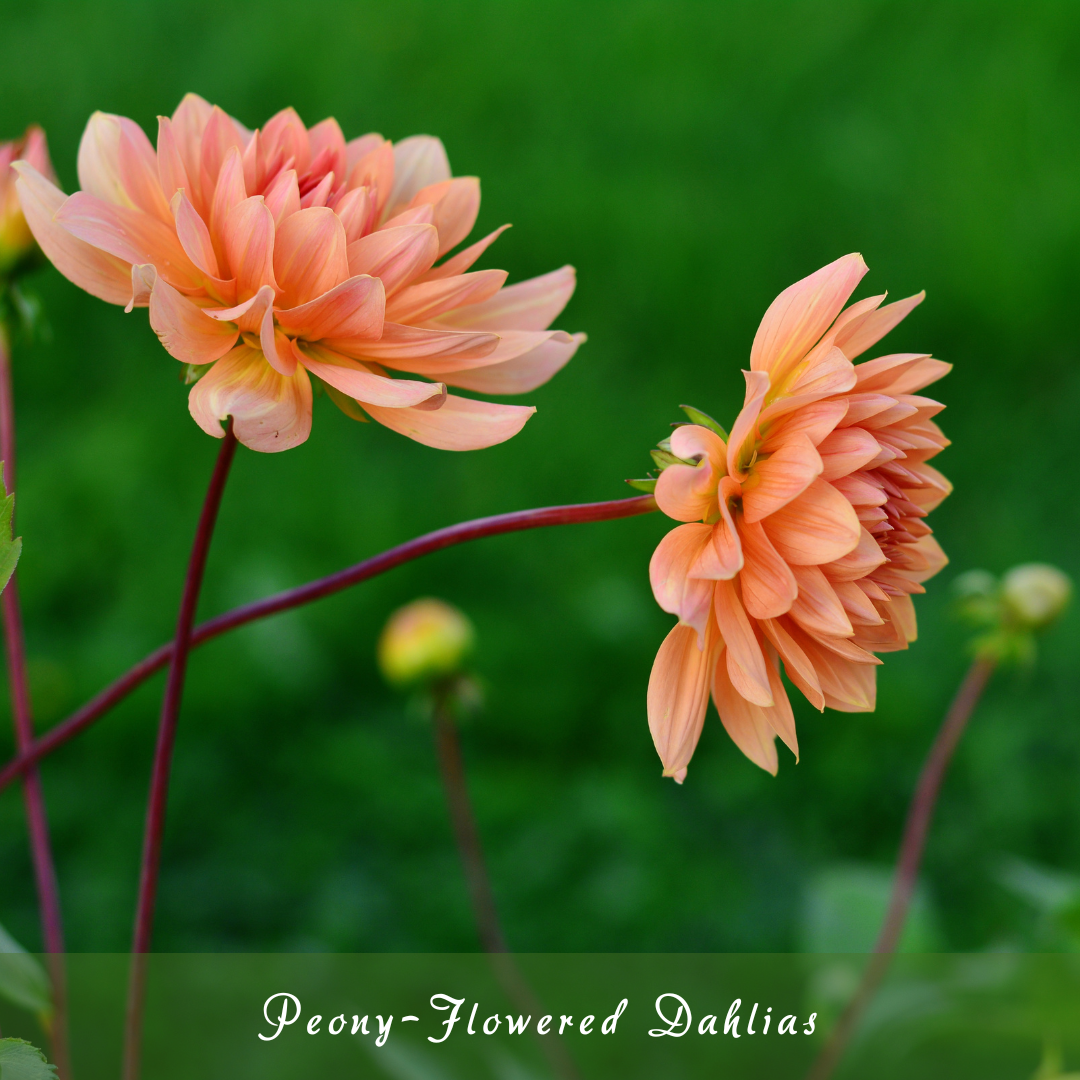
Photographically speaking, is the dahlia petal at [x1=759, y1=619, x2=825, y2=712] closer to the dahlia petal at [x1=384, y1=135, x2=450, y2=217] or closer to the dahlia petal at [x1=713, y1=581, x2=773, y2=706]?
the dahlia petal at [x1=713, y1=581, x2=773, y2=706]

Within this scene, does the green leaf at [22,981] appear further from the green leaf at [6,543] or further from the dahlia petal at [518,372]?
the dahlia petal at [518,372]

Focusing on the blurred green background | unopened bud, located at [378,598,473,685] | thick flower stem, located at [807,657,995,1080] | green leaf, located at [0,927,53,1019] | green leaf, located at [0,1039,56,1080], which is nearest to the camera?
green leaf, located at [0,1039,56,1080]

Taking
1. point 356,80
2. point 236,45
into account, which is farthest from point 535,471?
point 236,45

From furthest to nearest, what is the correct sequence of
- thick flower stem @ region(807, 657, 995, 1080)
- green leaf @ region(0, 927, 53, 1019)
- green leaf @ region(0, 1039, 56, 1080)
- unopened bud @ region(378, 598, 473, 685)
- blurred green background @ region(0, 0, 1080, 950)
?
1. blurred green background @ region(0, 0, 1080, 950)
2. unopened bud @ region(378, 598, 473, 685)
3. thick flower stem @ region(807, 657, 995, 1080)
4. green leaf @ region(0, 927, 53, 1019)
5. green leaf @ region(0, 1039, 56, 1080)

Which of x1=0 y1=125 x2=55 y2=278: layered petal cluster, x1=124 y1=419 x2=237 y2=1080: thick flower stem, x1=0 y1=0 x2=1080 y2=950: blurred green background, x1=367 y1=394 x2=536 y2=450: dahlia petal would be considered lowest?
x1=124 y1=419 x2=237 y2=1080: thick flower stem

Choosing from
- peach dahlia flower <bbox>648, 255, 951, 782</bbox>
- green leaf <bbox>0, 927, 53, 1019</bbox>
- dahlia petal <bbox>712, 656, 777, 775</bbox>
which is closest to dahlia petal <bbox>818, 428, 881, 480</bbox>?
peach dahlia flower <bbox>648, 255, 951, 782</bbox>

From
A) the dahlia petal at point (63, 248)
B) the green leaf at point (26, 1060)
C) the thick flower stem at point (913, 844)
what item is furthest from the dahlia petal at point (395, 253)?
the thick flower stem at point (913, 844)

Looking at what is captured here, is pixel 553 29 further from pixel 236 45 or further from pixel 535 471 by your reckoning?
A: pixel 535 471
